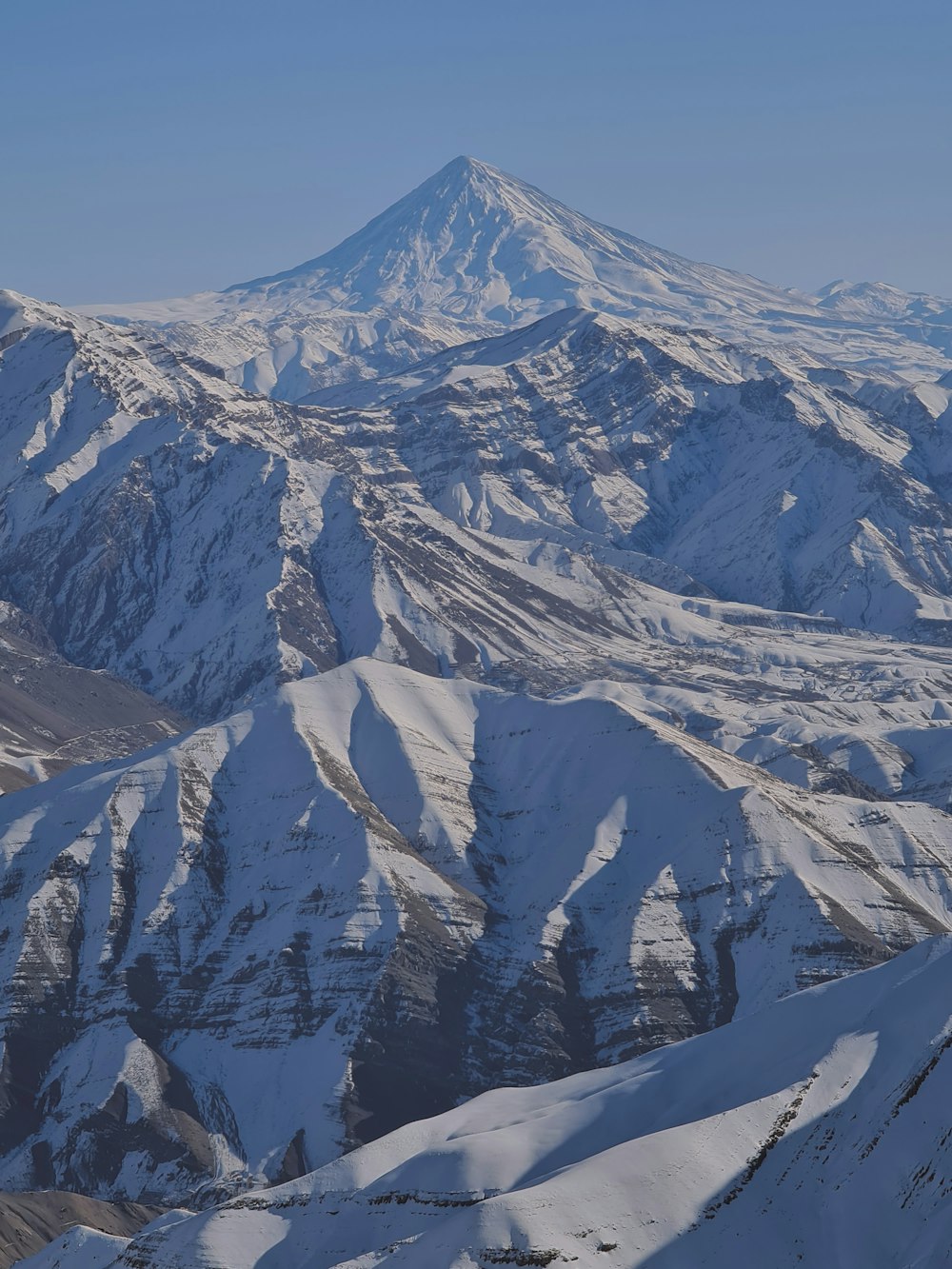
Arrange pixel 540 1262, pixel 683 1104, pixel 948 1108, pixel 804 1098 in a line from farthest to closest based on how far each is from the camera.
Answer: pixel 683 1104 → pixel 804 1098 → pixel 948 1108 → pixel 540 1262

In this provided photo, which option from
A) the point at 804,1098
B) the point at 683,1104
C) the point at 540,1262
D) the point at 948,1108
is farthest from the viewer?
the point at 683,1104

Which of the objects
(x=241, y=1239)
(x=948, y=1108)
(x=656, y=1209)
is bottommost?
(x=241, y=1239)

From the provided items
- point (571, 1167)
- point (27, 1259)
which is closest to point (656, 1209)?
point (571, 1167)

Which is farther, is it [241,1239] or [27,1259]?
[27,1259]

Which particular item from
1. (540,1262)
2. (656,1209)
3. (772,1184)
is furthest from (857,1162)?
(540,1262)

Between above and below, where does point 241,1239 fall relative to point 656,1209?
below

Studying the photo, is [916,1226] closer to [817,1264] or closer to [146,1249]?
[817,1264]
